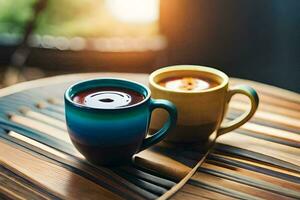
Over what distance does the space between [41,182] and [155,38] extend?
124 cm

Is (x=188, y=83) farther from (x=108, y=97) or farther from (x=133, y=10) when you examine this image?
(x=133, y=10)

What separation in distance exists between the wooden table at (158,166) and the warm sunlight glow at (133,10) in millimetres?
994

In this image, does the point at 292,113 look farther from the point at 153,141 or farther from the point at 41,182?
the point at 41,182

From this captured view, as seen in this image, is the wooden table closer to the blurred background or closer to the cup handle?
the cup handle

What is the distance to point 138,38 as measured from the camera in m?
1.84

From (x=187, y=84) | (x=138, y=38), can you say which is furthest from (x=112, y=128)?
(x=138, y=38)

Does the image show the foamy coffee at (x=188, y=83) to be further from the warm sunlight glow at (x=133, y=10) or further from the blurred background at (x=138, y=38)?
the warm sunlight glow at (x=133, y=10)

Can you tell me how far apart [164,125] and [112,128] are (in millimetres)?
90

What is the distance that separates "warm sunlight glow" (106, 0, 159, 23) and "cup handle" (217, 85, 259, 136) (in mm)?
1057

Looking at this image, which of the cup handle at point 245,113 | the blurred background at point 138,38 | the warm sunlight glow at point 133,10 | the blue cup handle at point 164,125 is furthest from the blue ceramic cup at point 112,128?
the warm sunlight glow at point 133,10

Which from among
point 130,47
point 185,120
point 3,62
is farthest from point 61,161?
point 3,62

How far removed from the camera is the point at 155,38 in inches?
72.0

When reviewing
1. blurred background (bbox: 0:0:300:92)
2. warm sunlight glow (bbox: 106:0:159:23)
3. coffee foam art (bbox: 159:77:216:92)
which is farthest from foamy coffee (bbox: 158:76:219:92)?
warm sunlight glow (bbox: 106:0:159:23)

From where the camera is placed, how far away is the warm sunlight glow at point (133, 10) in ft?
5.84
